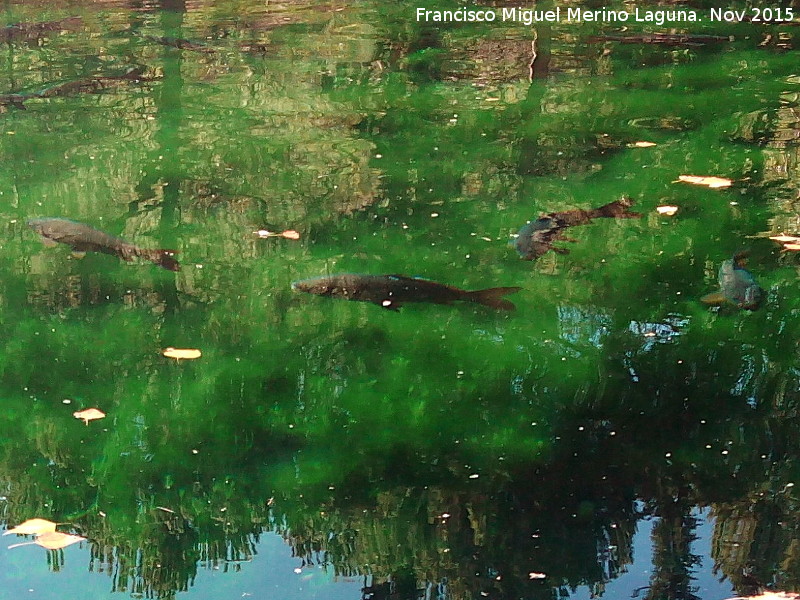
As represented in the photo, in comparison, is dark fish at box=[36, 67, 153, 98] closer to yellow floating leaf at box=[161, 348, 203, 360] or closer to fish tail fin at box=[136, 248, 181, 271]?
fish tail fin at box=[136, 248, 181, 271]

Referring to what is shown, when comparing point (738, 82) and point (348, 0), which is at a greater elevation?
point (348, 0)

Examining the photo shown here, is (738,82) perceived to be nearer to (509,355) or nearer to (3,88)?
(509,355)

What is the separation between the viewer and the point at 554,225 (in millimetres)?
5355

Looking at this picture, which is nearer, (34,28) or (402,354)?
(402,354)

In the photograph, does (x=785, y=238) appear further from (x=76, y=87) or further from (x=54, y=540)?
(x=76, y=87)

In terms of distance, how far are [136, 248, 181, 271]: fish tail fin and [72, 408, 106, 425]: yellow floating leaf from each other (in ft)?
4.59

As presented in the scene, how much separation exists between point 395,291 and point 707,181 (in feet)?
8.42

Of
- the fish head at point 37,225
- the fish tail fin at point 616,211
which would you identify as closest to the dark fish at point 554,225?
the fish tail fin at point 616,211

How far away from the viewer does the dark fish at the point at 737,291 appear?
14.7 feet

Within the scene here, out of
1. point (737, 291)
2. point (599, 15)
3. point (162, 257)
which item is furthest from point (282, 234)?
point (599, 15)

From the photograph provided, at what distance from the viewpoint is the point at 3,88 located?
28.6 feet

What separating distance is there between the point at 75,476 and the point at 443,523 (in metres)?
1.38

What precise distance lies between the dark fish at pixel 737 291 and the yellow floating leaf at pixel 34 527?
3127 millimetres

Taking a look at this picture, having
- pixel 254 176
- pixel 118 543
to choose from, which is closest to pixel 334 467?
pixel 118 543
